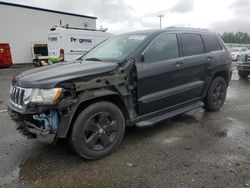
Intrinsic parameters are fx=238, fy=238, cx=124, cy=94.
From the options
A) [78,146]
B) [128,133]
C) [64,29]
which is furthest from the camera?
[64,29]

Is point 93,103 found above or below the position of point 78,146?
above

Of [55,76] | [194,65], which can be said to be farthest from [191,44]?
[55,76]

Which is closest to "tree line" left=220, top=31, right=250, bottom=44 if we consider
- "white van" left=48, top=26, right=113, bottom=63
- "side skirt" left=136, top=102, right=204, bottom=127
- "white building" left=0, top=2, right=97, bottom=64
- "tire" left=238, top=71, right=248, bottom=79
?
"white building" left=0, top=2, right=97, bottom=64

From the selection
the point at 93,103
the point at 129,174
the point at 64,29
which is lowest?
the point at 129,174

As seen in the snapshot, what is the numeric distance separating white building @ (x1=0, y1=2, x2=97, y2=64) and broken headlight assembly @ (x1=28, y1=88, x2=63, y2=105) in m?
19.8

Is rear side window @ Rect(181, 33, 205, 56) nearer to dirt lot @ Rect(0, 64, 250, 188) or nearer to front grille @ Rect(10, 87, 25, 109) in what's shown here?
dirt lot @ Rect(0, 64, 250, 188)

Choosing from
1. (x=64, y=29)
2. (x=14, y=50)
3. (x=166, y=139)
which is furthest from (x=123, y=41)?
(x=14, y=50)

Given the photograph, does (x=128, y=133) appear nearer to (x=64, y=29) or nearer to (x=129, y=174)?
(x=129, y=174)

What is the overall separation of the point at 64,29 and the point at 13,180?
13.0m

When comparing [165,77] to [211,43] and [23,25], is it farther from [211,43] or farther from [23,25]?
[23,25]

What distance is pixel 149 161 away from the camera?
332cm

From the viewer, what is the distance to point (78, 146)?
10.5ft

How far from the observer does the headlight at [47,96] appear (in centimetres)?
292

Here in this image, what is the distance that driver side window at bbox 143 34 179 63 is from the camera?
3917 mm
